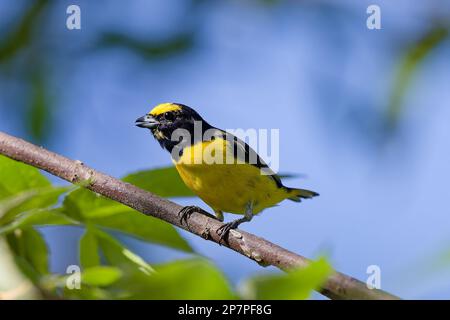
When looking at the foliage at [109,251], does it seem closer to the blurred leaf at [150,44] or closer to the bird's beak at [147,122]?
the blurred leaf at [150,44]

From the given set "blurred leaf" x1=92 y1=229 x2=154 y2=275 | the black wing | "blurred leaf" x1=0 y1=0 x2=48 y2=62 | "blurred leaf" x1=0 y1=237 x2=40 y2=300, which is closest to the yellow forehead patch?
the black wing

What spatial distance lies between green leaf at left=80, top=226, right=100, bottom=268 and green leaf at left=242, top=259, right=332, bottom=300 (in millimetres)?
351

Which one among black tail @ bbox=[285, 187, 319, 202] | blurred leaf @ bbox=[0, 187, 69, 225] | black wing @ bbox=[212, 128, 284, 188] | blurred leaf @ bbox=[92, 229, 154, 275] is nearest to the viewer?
blurred leaf @ bbox=[0, 187, 69, 225]

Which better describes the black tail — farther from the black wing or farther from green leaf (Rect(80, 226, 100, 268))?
green leaf (Rect(80, 226, 100, 268))

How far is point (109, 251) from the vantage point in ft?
2.43

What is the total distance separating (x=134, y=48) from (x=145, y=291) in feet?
4.04

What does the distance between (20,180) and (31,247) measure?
0.11 m

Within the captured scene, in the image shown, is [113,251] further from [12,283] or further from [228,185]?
[228,185]

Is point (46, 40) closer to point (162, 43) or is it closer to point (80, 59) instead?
point (80, 59)

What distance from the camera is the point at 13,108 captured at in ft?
5.29

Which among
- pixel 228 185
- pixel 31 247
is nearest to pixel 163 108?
pixel 228 185

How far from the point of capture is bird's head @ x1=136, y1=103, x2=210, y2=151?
2.36 metres

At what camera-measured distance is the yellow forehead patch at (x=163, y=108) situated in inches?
93.1
